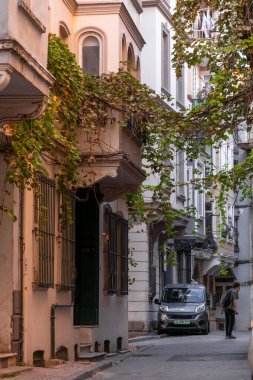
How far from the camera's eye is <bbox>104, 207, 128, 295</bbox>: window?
27.7 m

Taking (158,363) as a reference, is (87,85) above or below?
above

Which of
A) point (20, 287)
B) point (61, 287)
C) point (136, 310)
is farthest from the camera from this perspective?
point (136, 310)

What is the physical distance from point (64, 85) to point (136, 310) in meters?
21.9

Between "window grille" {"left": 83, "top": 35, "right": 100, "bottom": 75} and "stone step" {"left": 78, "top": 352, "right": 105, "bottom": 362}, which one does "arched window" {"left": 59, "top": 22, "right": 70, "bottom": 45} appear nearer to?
"window grille" {"left": 83, "top": 35, "right": 100, "bottom": 75}

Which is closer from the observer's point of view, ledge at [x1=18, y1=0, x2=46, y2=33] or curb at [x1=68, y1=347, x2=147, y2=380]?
ledge at [x1=18, y1=0, x2=46, y2=33]

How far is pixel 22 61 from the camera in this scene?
14.0 m

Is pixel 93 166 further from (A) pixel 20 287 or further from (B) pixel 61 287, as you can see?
(A) pixel 20 287

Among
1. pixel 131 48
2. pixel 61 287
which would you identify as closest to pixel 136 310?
pixel 131 48

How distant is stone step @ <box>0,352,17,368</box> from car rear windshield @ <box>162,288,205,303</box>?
80.9 ft

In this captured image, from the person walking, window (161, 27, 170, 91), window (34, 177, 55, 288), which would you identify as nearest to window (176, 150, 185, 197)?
window (161, 27, 170, 91)

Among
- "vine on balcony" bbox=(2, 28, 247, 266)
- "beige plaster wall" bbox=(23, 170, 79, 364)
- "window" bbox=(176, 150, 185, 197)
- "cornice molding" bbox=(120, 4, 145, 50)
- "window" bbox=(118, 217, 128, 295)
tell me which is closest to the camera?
"vine on balcony" bbox=(2, 28, 247, 266)

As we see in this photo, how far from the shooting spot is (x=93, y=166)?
23.6 metres

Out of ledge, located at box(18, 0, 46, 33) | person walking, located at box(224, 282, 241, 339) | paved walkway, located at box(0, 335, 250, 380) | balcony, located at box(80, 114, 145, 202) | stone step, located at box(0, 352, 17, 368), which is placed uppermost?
ledge, located at box(18, 0, 46, 33)

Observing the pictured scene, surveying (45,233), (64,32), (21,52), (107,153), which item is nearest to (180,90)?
(64,32)
